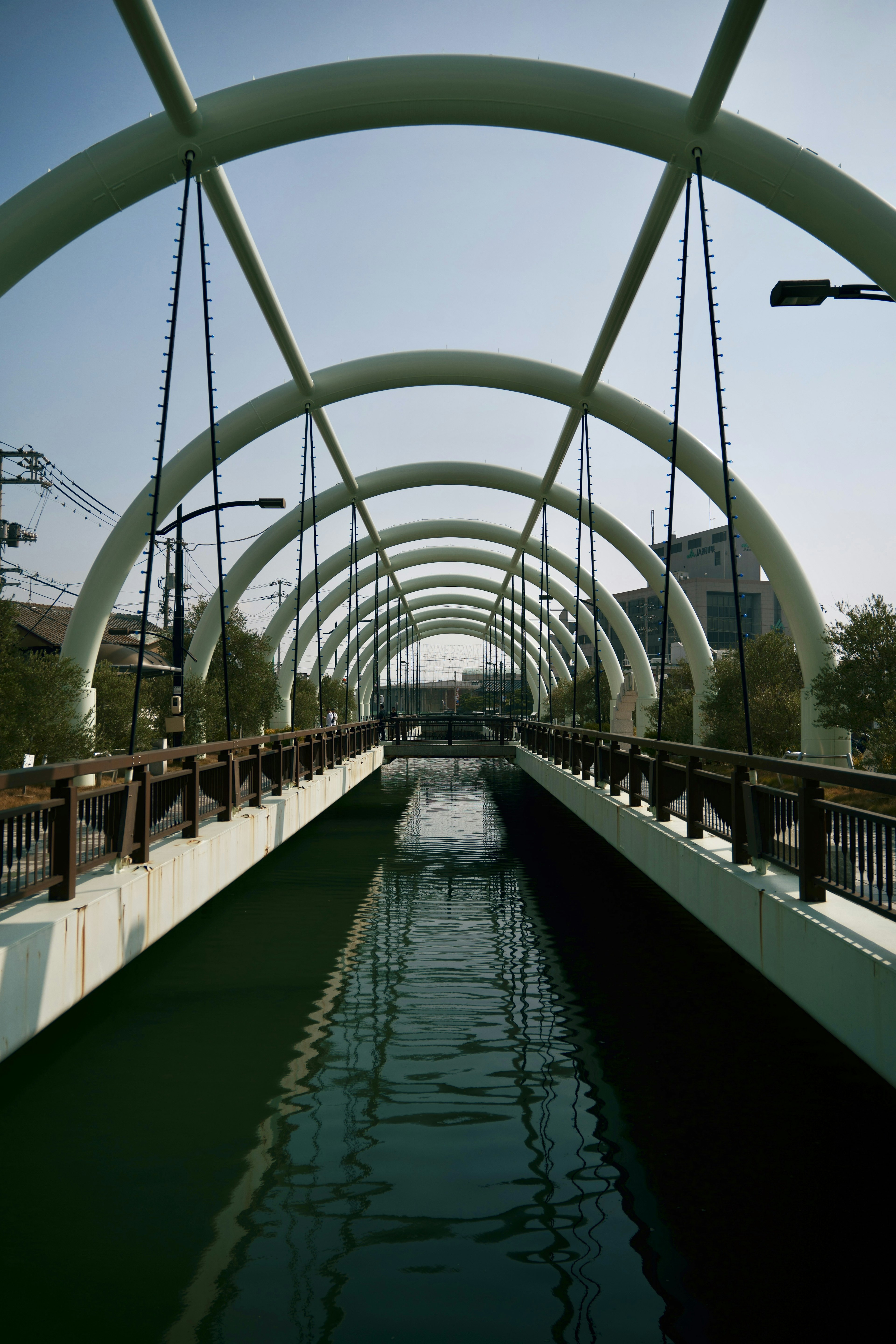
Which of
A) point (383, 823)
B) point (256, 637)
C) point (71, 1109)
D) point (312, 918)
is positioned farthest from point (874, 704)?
point (256, 637)

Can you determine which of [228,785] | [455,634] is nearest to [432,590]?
[455,634]

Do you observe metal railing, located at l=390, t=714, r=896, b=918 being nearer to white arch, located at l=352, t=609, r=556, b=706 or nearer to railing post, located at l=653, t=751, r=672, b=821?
railing post, located at l=653, t=751, r=672, b=821

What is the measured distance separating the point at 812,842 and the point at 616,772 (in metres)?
8.64

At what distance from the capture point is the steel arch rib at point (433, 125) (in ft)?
42.4

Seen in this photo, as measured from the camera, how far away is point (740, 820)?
731cm

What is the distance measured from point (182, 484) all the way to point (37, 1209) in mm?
20831

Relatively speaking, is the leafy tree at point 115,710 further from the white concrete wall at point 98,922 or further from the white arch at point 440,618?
the white arch at point 440,618

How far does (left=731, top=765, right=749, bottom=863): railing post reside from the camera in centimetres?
728

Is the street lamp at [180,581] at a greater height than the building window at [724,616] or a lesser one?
lesser

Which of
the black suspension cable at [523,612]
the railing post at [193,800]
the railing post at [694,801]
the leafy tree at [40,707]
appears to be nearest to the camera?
the railing post at [694,801]

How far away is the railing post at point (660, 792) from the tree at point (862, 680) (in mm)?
9988

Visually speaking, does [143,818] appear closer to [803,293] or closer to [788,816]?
[788,816]

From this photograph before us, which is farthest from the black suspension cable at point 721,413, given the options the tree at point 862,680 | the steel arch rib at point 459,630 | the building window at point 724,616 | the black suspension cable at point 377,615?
the building window at point 724,616

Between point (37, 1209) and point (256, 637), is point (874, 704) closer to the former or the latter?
point (37, 1209)
